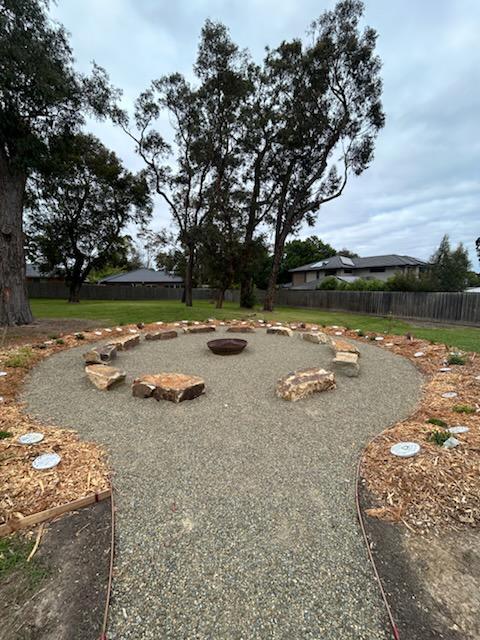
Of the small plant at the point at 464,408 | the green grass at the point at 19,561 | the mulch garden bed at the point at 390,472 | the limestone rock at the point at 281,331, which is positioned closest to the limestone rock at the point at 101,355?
the mulch garden bed at the point at 390,472

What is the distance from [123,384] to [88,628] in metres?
3.04

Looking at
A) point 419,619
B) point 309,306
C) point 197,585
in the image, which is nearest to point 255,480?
point 197,585

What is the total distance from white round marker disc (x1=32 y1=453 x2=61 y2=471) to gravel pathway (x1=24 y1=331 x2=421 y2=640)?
1.31 ft

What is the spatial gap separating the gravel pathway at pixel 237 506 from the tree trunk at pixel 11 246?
4.96 m

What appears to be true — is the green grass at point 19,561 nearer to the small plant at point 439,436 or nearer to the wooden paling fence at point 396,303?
the small plant at point 439,436

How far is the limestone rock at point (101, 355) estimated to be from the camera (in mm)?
4832

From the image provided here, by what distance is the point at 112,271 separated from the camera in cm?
4500

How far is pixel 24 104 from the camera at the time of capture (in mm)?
7141

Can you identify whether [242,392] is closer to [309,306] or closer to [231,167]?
[231,167]

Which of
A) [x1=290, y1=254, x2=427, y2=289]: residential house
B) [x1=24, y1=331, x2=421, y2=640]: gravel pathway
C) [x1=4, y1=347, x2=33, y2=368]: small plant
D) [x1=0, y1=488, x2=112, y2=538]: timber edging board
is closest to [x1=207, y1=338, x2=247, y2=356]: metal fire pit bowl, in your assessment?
[x1=24, y1=331, x2=421, y2=640]: gravel pathway

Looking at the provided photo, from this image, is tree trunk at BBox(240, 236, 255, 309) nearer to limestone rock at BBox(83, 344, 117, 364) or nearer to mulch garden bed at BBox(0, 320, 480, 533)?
limestone rock at BBox(83, 344, 117, 364)

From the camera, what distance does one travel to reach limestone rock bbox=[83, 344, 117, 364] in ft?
15.9

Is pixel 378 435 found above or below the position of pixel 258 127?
below

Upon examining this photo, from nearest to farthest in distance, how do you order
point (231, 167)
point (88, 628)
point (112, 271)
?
point (88, 628) → point (231, 167) → point (112, 271)
